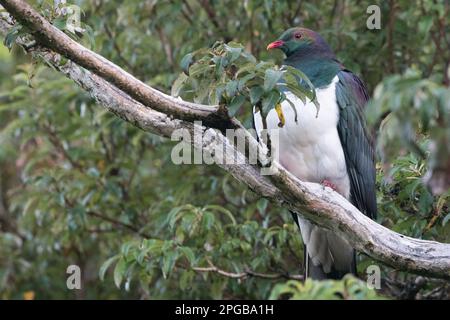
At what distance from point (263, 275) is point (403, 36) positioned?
6.37 feet

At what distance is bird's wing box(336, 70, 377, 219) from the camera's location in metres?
4.36

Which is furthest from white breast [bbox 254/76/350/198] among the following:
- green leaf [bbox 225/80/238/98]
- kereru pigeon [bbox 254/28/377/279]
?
green leaf [bbox 225/80/238/98]

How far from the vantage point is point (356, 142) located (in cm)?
445

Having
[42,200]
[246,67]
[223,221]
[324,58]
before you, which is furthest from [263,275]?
[246,67]

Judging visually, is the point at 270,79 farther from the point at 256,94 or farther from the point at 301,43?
the point at 301,43

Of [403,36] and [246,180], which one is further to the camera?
[403,36]

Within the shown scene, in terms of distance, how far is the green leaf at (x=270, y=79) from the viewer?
292cm

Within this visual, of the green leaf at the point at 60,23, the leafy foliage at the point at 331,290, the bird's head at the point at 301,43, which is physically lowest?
the leafy foliage at the point at 331,290

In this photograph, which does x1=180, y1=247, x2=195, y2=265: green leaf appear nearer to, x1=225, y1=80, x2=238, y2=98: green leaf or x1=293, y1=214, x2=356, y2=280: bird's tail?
x1=293, y1=214, x2=356, y2=280: bird's tail

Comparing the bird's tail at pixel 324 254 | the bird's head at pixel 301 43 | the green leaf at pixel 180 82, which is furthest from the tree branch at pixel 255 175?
the bird's head at pixel 301 43

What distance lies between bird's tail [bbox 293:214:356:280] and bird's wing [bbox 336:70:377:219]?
279 millimetres

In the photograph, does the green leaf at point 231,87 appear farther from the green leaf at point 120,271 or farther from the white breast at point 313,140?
the green leaf at point 120,271
